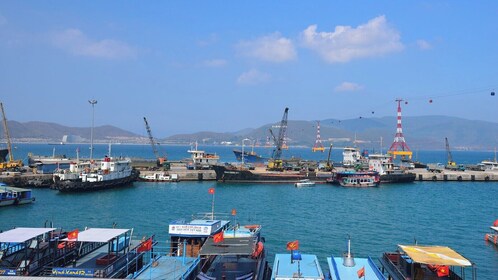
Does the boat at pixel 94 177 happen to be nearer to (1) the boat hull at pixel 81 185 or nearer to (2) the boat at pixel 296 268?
(1) the boat hull at pixel 81 185

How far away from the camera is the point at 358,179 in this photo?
7850cm

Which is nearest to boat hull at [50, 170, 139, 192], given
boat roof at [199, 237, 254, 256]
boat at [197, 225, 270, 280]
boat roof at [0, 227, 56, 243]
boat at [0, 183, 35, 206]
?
boat at [0, 183, 35, 206]

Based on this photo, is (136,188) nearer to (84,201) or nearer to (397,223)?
(84,201)

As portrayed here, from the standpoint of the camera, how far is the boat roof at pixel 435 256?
17578 millimetres

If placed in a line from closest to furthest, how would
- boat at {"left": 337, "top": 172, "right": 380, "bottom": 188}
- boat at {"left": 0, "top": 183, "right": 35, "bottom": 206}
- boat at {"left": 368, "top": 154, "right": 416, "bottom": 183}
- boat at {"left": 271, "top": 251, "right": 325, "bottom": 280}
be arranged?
1. boat at {"left": 271, "top": 251, "right": 325, "bottom": 280}
2. boat at {"left": 0, "top": 183, "right": 35, "bottom": 206}
3. boat at {"left": 337, "top": 172, "right": 380, "bottom": 188}
4. boat at {"left": 368, "top": 154, "right": 416, "bottom": 183}

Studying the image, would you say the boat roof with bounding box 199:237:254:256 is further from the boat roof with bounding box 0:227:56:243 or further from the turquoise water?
the turquoise water

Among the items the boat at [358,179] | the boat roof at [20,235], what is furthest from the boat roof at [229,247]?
the boat at [358,179]

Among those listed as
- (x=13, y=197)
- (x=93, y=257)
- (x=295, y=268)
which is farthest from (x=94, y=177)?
(x=295, y=268)

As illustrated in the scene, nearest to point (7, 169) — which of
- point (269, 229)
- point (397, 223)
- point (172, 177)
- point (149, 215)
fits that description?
point (172, 177)

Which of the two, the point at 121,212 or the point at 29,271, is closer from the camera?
the point at 29,271

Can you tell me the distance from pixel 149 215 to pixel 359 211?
24.1m

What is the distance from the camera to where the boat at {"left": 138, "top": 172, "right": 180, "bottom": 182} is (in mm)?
79269

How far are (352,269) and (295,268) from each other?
8.82ft

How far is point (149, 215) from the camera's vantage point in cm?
4375
